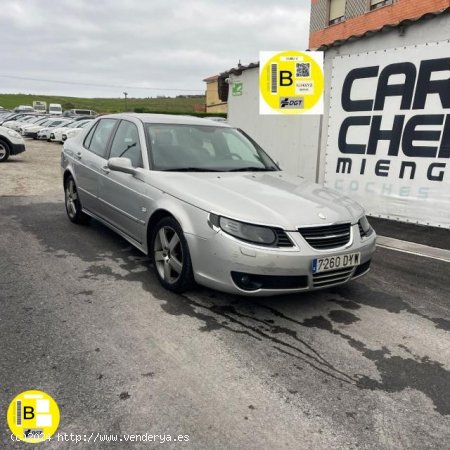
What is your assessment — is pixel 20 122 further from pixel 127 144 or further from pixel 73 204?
pixel 127 144

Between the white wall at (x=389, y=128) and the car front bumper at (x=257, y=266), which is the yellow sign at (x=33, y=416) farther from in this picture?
the white wall at (x=389, y=128)

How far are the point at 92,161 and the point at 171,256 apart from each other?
7.25 feet

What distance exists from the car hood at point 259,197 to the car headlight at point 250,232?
47 mm

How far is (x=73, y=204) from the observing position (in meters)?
6.04

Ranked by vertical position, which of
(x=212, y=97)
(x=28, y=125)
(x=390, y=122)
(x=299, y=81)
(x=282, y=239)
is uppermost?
(x=212, y=97)

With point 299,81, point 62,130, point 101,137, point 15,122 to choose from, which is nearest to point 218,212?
point 101,137

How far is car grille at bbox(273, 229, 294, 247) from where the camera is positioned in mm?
3191

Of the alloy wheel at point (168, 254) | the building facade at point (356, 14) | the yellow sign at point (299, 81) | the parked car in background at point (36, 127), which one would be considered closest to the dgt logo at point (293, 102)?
the yellow sign at point (299, 81)

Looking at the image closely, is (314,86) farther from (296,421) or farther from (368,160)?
(296,421)

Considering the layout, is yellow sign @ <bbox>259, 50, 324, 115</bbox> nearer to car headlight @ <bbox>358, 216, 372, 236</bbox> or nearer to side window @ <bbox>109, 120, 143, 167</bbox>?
side window @ <bbox>109, 120, 143, 167</bbox>

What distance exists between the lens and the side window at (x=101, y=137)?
5.20 metres

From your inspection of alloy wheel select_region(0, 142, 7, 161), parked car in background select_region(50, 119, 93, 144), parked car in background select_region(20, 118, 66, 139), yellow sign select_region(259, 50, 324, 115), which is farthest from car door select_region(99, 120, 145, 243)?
parked car in background select_region(20, 118, 66, 139)

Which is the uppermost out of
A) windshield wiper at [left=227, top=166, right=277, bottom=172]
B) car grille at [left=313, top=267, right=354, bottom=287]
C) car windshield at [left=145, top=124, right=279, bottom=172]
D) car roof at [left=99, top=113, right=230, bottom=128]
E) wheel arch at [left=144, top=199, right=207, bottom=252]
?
car roof at [left=99, top=113, right=230, bottom=128]

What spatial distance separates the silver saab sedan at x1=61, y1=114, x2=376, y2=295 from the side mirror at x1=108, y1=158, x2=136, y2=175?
11 millimetres
